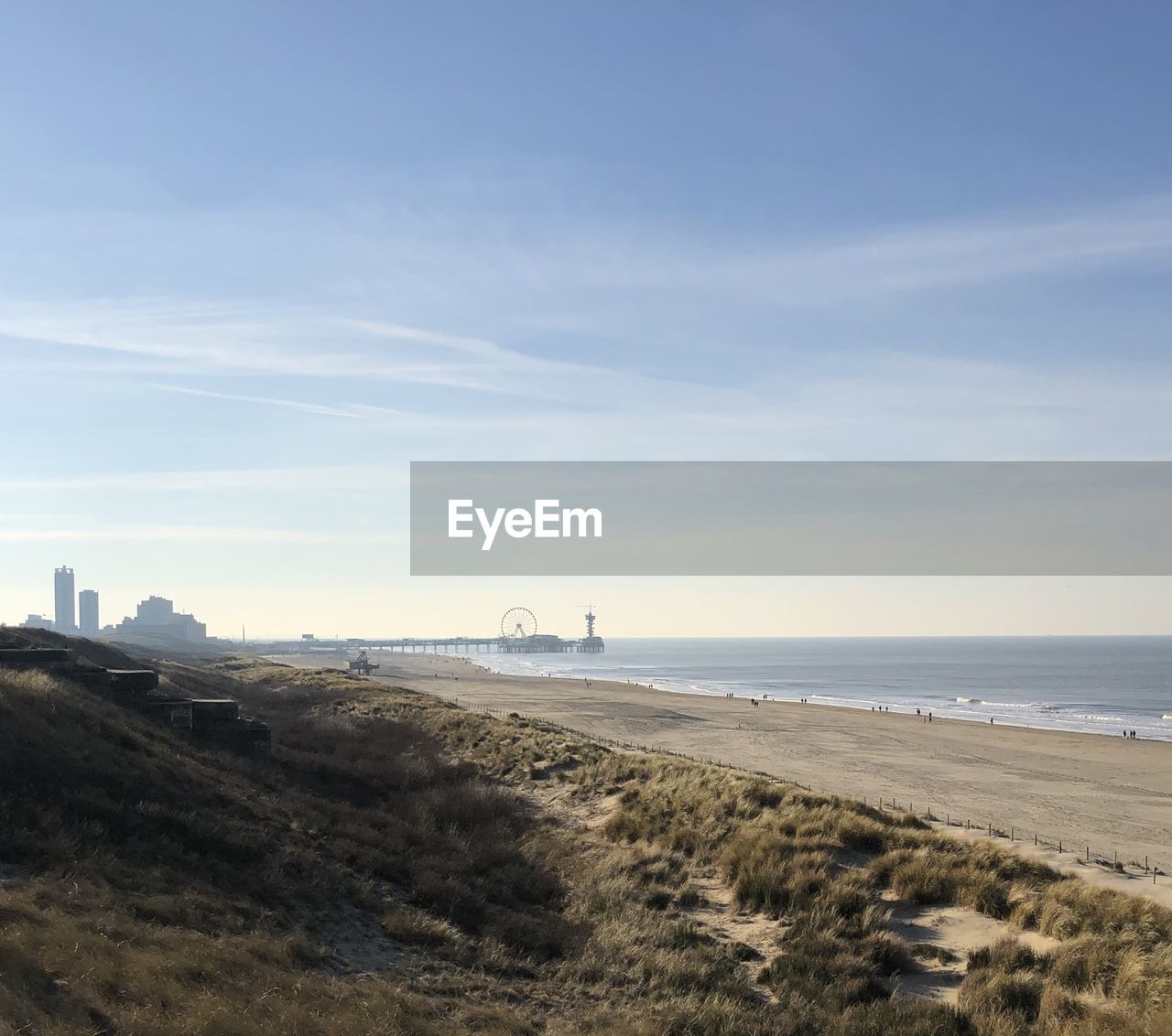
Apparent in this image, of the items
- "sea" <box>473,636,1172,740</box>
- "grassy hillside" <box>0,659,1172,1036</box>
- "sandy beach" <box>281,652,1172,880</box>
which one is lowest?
"sea" <box>473,636,1172,740</box>

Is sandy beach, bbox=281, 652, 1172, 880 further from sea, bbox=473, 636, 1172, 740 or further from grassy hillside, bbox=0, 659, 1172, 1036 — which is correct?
sea, bbox=473, 636, 1172, 740

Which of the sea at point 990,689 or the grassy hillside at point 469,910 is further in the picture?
the sea at point 990,689

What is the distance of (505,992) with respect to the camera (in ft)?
35.5

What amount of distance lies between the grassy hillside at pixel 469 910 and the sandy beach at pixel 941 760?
575 cm

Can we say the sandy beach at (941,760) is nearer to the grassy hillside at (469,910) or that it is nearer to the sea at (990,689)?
the grassy hillside at (469,910)

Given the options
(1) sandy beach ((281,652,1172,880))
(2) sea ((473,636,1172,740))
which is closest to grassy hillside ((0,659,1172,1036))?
(1) sandy beach ((281,652,1172,880))

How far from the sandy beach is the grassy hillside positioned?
18.8 ft

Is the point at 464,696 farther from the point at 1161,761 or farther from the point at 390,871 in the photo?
the point at 390,871

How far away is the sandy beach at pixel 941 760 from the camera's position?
2839cm

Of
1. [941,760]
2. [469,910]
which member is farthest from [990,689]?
[469,910]

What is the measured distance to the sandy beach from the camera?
2839 centimetres

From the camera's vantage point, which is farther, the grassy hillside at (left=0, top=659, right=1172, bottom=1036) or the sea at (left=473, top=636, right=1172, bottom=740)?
the sea at (left=473, top=636, right=1172, bottom=740)

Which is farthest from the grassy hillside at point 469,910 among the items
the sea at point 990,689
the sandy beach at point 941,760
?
the sea at point 990,689

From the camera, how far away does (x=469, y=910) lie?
44.9 ft
